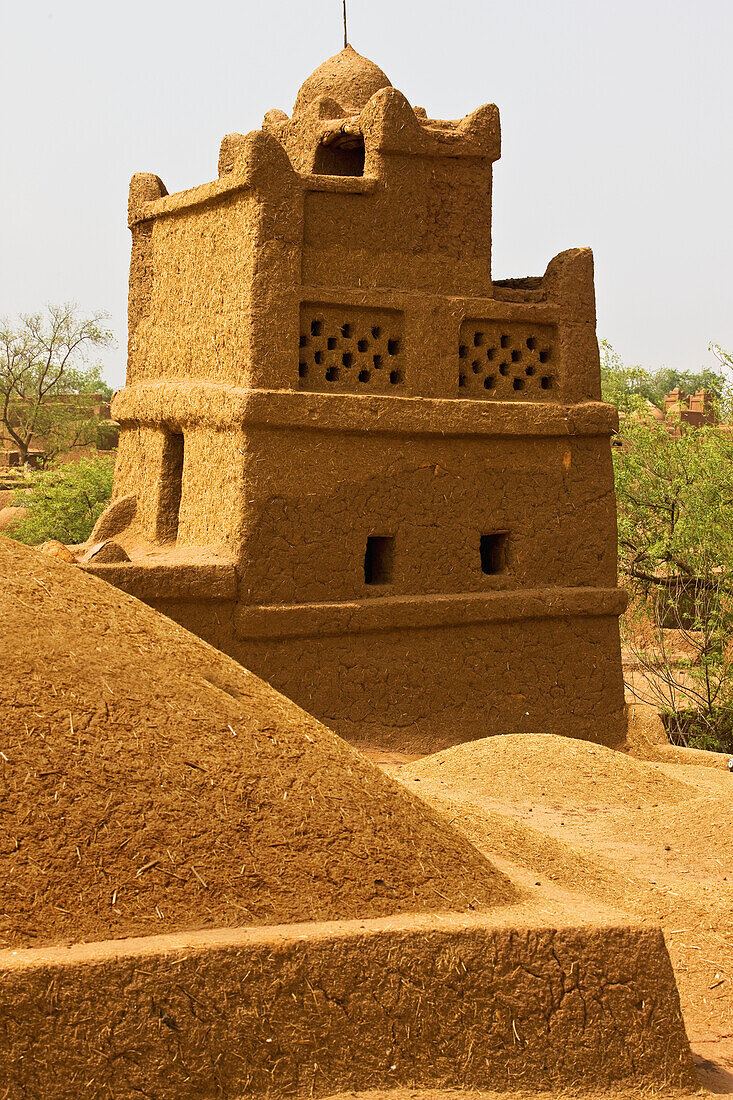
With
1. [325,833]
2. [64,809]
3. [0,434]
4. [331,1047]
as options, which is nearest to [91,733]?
[64,809]

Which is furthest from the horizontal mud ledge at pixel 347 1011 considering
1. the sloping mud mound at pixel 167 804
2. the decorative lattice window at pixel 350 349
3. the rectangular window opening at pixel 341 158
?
the rectangular window opening at pixel 341 158

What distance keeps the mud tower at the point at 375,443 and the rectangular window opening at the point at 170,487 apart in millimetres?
19

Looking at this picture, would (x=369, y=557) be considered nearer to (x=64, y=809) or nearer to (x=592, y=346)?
(x=592, y=346)

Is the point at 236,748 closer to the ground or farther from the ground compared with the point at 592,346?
closer to the ground

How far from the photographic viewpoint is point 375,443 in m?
9.66

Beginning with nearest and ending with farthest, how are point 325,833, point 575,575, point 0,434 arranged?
point 325,833, point 575,575, point 0,434

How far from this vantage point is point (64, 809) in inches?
164

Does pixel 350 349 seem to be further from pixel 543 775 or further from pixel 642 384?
pixel 642 384

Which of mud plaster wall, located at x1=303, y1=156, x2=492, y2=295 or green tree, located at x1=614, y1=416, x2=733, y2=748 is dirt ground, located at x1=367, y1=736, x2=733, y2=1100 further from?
green tree, located at x1=614, y1=416, x2=733, y2=748

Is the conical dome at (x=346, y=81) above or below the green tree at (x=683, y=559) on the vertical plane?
above

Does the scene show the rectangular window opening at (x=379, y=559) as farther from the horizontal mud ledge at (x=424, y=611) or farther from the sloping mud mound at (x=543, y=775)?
the sloping mud mound at (x=543, y=775)

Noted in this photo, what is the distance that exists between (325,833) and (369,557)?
570cm

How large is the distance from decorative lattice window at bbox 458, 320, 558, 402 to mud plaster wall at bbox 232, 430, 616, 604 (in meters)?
0.46

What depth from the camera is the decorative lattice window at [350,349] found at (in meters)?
9.55
